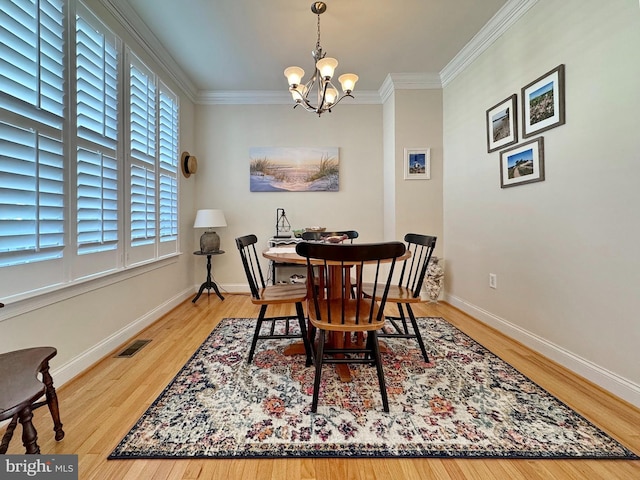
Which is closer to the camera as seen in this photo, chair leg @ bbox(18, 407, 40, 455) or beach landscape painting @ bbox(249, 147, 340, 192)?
chair leg @ bbox(18, 407, 40, 455)

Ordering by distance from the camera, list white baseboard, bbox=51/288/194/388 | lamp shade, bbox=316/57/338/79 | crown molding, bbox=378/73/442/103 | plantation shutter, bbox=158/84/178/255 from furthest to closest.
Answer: crown molding, bbox=378/73/442/103 < plantation shutter, bbox=158/84/178/255 < lamp shade, bbox=316/57/338/79 < white baseboard, bbox=51/288/194/388

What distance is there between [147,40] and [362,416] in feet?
11.7

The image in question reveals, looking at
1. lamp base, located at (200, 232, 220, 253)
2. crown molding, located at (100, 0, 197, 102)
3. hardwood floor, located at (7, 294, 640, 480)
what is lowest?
hardwood floor, located at (7, 294, 640, 480)

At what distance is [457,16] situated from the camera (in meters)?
2.48

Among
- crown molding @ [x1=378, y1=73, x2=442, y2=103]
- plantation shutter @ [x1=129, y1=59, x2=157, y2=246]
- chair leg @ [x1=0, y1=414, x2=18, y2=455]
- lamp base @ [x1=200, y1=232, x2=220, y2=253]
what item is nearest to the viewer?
chair leg @ [x1=0, y1=414, x2=18, y2=455]

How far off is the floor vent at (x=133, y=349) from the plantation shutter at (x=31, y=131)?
0.90 metres

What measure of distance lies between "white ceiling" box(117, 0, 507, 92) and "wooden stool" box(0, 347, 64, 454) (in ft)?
8.62

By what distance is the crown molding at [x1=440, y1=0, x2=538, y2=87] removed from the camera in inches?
90.0

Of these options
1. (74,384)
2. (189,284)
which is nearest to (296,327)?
(74,384)

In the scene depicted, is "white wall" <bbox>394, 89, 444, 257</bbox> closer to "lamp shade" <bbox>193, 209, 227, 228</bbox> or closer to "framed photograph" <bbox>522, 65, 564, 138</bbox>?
"framed photograph" <bbox>522, 65, 564, 138</bbox>

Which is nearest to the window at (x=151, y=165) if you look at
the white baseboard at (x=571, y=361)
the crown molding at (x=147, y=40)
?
the crown molding at (x=147, y=40)

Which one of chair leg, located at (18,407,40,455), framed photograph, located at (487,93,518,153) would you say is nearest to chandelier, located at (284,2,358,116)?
framed photograph, located at (487,93,518,153)

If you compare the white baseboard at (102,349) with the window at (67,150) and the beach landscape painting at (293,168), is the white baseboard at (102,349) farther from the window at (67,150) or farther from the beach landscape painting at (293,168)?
the beach landscape painting at (293,168)

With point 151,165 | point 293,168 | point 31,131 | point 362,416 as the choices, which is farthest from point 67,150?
point 293,168
